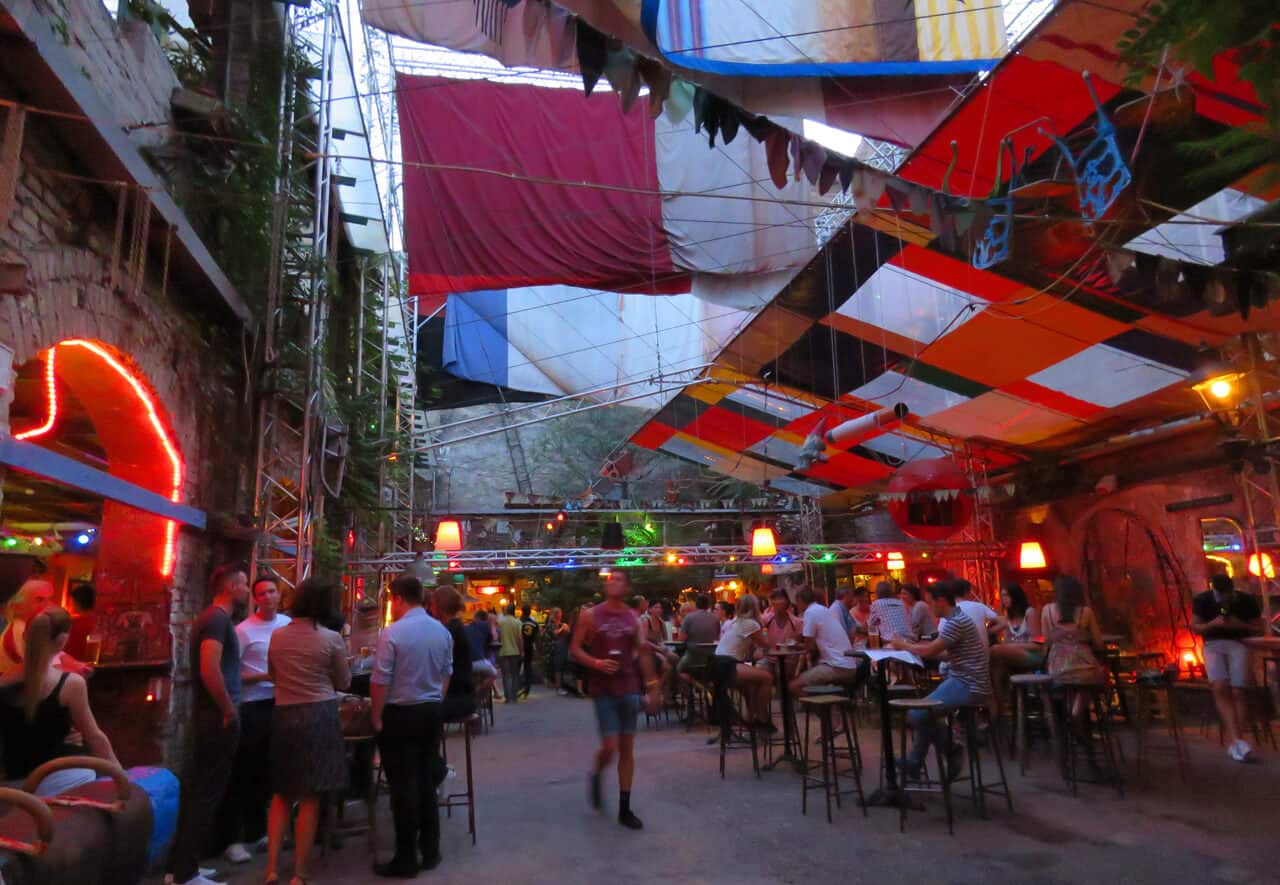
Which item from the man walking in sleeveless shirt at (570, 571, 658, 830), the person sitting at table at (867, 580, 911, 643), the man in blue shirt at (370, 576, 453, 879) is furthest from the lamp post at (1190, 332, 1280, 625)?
the man in blue shirt at (370, 576, 453, 879)

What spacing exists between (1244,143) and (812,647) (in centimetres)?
437

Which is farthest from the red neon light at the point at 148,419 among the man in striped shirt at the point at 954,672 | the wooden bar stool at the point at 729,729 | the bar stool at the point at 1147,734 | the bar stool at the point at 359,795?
the bar stool at the point at 1147,734

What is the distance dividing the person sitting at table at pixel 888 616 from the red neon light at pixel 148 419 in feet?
18.3

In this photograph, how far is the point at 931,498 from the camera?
9.26m

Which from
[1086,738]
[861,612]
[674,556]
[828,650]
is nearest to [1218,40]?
[1086,738]

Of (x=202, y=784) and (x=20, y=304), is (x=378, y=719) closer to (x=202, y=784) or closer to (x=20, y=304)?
(x=202, y=784)

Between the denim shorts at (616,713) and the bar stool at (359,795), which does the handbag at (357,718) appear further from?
the denim shorts at (616,713)

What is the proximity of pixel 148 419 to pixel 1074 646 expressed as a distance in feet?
20.7

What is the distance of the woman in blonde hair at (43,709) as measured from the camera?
9.23ft

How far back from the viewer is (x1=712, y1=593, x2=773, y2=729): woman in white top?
6781 mm

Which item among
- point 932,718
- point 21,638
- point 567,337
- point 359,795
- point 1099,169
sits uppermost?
point 567,337

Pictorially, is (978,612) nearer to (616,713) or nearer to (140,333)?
(616,713)

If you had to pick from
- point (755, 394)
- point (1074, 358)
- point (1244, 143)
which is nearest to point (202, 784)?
point (1244, 143)

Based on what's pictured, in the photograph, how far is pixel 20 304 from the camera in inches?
141
